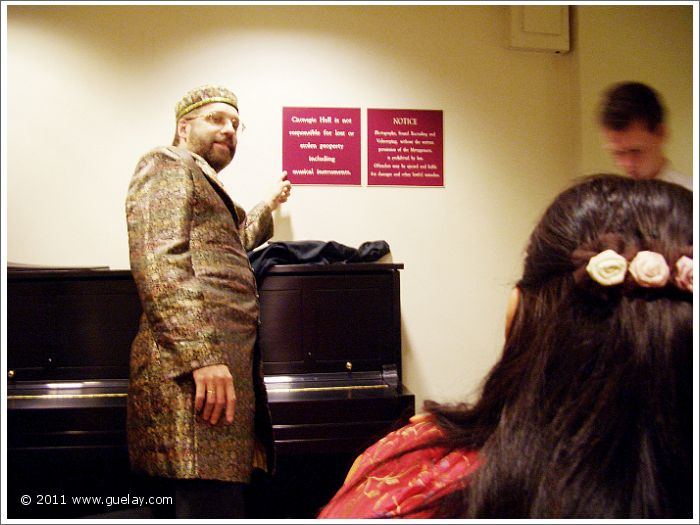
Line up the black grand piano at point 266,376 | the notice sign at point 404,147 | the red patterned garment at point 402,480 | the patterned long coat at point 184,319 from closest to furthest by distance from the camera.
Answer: the red patterned garment at point 402,480 → the patterned long coat at point 184,319 → the black grand piano at point 266,376 → the notice sign at point 404,147

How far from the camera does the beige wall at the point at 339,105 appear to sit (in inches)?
100.0

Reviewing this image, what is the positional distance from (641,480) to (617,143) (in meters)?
1.28

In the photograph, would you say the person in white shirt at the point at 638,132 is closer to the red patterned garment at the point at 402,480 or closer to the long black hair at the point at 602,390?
the long black hair at the point at 602,390

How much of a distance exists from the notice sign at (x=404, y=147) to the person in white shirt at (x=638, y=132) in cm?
121

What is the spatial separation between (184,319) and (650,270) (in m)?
1.04

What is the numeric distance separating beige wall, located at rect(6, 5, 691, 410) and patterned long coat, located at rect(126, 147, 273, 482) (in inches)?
47.2

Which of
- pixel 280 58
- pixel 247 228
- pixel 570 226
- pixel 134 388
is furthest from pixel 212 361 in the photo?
pixel 280 58

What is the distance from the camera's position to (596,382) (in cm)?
62

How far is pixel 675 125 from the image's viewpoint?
2.48 metres

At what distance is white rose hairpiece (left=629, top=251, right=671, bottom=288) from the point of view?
0.57 meters

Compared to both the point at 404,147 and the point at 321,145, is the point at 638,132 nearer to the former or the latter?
the point at 404,147

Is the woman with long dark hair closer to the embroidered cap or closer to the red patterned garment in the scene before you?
the red patterned garment

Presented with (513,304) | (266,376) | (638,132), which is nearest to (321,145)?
(266,376)

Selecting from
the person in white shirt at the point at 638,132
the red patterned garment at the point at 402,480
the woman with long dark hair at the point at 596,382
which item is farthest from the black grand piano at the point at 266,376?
the woman with long dark hair at the point at 596,382
